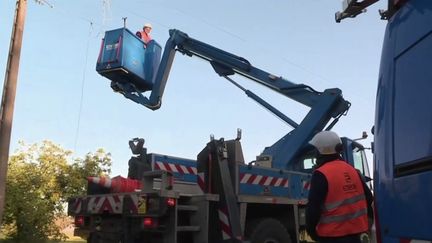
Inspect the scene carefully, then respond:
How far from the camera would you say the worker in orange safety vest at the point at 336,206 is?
3463 millimetres

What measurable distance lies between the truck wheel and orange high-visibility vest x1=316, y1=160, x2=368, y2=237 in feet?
12.7

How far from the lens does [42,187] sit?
18812 millimetres

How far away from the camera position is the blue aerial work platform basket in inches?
446

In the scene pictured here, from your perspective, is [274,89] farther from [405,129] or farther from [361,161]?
[405,129]

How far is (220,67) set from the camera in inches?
509

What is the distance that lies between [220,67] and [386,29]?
10.00 meters

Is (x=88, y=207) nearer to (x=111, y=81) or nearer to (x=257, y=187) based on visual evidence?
(x=257, y=187)

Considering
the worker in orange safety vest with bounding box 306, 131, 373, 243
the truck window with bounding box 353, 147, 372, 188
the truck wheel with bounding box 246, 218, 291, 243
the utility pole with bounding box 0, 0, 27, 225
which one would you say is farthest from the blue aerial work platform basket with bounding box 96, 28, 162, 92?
the worker in orange safety vest with bounding box 306, 131, 373, 243

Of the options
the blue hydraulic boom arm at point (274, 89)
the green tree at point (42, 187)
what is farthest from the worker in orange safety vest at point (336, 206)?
the green tree at point (42, 187)

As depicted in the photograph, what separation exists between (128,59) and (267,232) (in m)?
5.77

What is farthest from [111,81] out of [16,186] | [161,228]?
[16,186]

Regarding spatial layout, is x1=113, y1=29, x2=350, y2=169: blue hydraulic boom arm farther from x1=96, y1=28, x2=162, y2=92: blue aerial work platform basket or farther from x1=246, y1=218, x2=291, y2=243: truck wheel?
x1=246, y1=218, x2=291, y2=243: truck wheel

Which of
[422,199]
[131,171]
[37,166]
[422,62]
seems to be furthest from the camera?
[37,166]

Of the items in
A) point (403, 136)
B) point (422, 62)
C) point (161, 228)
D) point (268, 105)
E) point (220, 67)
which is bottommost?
point (161, 228)
